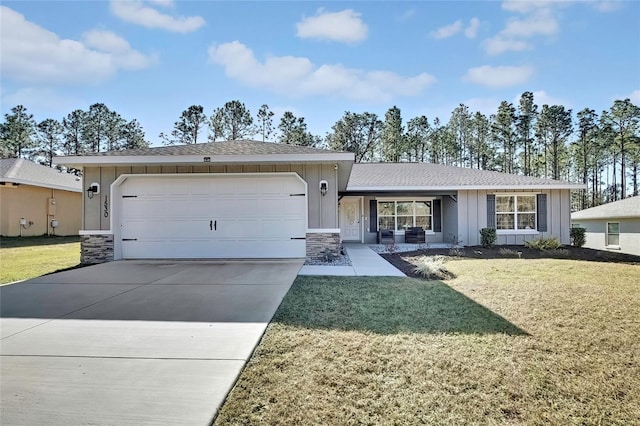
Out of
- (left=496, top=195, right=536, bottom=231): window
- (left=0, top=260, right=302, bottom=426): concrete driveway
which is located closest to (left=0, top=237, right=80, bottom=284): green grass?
(left=0, top=260, right=302, bottom=426): concrete driveway

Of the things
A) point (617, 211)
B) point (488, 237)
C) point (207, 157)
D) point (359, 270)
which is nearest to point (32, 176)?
point (207, 157)

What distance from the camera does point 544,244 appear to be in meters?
12.4

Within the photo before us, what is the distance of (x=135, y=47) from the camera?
970cm

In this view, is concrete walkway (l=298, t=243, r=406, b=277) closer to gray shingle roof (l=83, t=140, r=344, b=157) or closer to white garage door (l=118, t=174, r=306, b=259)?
white garage door (l=118, t=174, r=306, b=259)

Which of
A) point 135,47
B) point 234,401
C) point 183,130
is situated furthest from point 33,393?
point 183,130

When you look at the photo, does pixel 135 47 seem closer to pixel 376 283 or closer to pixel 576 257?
pixel 376 283

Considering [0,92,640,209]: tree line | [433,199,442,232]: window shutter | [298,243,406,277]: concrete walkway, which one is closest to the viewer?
[298,243,406,277]: concrete walkway

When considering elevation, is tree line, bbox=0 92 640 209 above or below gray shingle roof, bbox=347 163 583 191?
above

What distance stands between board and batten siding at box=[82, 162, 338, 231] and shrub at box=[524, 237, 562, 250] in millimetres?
8367

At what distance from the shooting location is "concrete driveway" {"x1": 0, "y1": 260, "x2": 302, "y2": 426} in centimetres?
233

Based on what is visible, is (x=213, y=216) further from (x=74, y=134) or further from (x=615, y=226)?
(x=74, y=134)

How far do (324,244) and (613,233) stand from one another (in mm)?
16521

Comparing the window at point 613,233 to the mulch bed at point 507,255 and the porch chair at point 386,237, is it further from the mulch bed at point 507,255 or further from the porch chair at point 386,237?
the porch chair at point 386,237

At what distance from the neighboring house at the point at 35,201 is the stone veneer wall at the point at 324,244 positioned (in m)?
15.1
